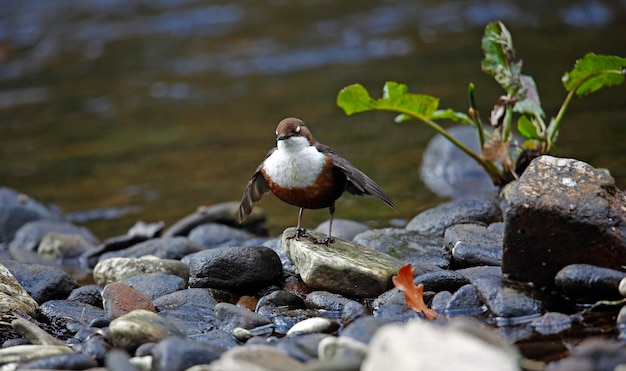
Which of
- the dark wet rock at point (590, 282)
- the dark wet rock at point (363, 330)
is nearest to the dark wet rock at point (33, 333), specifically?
the dark wet rock at point (363, 330)

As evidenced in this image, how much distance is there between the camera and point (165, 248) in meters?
7.50

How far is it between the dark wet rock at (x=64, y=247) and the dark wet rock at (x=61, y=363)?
407 centimetres

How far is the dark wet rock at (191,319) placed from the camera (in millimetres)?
5004

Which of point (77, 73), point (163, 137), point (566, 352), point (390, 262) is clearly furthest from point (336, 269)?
point (77, 73)

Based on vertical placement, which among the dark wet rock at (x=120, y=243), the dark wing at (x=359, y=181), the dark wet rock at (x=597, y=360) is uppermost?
the dark wing at (x=359, y=181)

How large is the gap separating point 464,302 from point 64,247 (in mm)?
4760

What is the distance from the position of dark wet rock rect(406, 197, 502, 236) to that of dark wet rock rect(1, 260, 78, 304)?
2775 mm

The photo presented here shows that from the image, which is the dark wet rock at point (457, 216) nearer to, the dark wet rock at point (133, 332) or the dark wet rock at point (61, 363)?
the dark wet rock at point (133, 332)

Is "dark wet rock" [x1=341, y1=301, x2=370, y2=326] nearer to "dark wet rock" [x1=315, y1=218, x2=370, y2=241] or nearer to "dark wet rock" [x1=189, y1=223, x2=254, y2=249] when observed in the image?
"dark wet rock" [x1=315, y1=218, x2=370, y2=241]

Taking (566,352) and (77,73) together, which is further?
(77,73)

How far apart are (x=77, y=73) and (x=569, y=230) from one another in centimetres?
1484

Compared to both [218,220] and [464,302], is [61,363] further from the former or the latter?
[218,220]

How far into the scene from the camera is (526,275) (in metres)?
5.00

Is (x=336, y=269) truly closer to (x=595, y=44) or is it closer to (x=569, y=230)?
(x=569, y=230)
